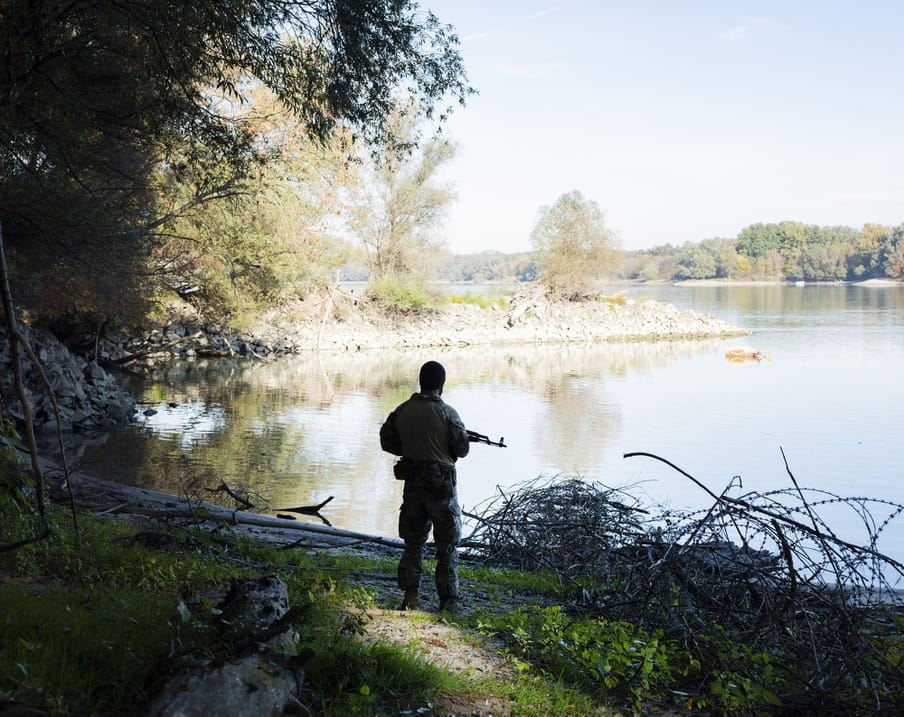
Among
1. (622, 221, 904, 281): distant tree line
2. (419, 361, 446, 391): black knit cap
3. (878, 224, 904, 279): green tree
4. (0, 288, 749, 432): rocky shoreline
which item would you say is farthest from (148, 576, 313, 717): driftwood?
(878, 224, 904, 279): green tree

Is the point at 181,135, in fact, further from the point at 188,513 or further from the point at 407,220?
the point at 407,220

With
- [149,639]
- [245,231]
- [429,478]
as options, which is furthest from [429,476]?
[245,231]

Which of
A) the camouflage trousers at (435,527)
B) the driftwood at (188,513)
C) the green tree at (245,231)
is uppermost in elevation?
the green tree at (245,231)

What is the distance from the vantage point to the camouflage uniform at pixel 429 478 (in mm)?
6418

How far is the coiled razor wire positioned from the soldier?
1.25 metres

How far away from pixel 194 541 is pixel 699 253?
178070mm

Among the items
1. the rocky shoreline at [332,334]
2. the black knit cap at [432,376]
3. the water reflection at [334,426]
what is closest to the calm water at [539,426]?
the water reflection at [334,426]

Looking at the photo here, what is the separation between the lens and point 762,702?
483 cm

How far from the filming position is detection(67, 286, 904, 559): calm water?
583 inches

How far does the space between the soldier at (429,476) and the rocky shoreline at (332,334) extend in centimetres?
1462

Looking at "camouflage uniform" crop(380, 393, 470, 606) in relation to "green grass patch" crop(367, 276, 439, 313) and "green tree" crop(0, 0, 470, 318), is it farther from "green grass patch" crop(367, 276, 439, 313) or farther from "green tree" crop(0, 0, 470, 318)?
"green grass patch" crop(367, 276, 439, 313)

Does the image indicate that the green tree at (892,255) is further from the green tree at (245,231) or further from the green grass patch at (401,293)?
the green tree at (245,231)

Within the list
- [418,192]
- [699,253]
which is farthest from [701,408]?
[699,253]

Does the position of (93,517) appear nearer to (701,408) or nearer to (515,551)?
(515,551)
